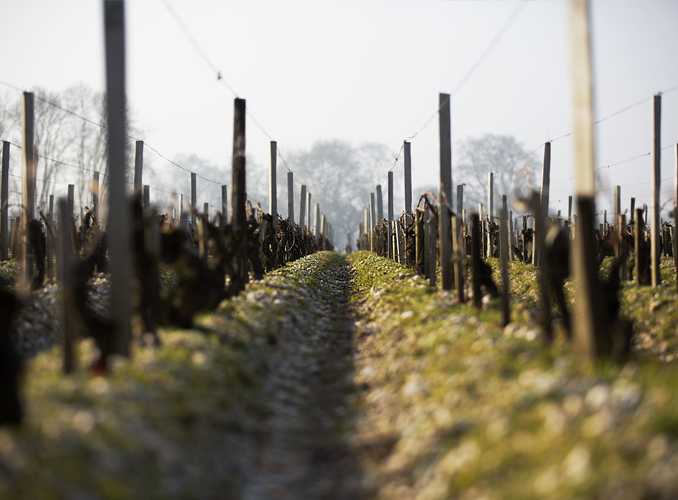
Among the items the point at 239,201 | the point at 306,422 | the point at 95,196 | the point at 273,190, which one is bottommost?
the point at 306,422

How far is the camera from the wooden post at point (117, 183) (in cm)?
481

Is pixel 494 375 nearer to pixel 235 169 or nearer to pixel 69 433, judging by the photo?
pixel 69 433

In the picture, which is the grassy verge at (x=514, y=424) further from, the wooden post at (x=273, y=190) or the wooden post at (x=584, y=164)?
the wooden post at (x=273, y=190)

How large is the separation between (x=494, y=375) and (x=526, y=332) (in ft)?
4.15

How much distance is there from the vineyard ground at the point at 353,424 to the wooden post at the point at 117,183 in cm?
40

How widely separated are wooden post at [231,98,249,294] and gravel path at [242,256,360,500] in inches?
58.4

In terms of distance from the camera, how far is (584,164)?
4.54 m

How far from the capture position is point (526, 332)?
5371 millimetres

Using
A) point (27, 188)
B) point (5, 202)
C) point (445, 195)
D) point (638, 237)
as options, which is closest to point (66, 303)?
point (27, 188)

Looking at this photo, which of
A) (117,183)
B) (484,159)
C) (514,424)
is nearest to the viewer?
(514,424)

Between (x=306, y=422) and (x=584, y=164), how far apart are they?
10.0 ft

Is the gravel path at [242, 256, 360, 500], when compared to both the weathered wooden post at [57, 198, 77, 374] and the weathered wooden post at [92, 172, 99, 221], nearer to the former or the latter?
the weathered wooden post at [57, 198, 77, 374]

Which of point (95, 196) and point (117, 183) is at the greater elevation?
point (95, 196)

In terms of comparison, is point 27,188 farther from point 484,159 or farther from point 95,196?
point 484,159
